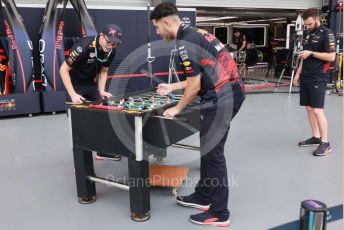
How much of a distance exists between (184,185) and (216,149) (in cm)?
84

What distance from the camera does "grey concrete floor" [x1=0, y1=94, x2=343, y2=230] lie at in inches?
92.8

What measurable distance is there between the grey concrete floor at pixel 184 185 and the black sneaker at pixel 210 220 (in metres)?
0.05

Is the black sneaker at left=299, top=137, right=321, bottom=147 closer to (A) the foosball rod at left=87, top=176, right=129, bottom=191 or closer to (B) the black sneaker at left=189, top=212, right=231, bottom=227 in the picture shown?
(B) the black sneaker at left=189, top=212, right=231, bottom=227

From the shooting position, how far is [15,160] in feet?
11.6

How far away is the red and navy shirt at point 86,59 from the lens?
2889 millimetres

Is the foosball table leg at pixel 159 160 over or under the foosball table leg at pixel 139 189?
under

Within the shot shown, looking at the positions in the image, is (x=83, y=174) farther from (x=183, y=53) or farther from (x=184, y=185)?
(x=183, y=53)

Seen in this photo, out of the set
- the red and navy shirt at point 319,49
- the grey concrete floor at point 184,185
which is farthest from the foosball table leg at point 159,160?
the red and navy shirt at point 319,49

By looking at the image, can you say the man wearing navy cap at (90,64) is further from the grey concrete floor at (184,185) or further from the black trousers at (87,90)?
the grey concrete floor at (184,185)

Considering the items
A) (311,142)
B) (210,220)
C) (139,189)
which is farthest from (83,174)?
(311,142)

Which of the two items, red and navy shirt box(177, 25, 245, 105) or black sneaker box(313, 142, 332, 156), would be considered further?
black sneaker box(313, 142, 332, 156)

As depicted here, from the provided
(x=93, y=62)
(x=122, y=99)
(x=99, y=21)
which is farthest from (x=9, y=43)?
(x=122, y=99)

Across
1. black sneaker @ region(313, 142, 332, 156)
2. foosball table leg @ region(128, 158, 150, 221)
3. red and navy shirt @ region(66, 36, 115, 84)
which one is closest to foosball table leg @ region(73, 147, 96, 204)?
foosball table leg @ region(128, 158, 150, 221)

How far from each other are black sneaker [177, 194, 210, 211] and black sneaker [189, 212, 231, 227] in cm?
19
